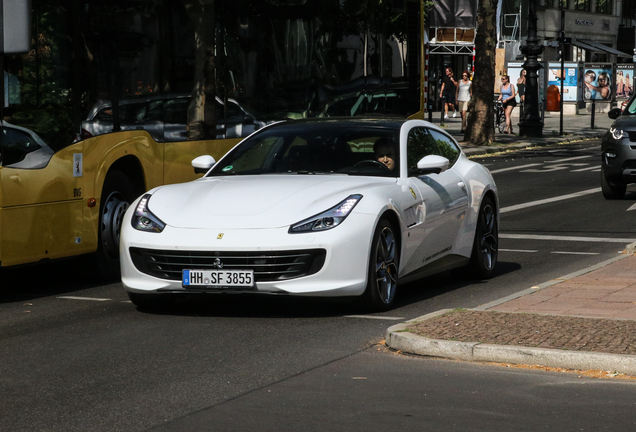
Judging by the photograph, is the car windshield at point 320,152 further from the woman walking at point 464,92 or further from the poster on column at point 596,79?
the poster on column at point 596,79

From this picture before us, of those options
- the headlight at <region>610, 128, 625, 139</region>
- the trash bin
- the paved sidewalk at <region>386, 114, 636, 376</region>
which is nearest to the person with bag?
the trash bin

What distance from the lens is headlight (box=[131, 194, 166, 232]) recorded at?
8086 mm

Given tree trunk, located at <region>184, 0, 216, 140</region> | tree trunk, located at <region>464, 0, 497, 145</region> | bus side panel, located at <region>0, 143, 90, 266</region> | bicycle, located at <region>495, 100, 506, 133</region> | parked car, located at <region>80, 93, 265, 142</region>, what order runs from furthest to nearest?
1. bicycle, located at <region>495, 100, 506, 133</region>
2. tree trunk, located at <region>464, 0, 497, 145</region>
3. tree trunk, located at <region>184, 0, 216, 140</region>
4. parked car, located at <region>80, 93, 265, 142</region>
5. bus side panel, located at <region>0, 143, 90, 266</region>

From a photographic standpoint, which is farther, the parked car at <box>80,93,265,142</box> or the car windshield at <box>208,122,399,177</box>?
the parked car at <box>80,93,265,142</box>

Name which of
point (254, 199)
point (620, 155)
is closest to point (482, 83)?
point (620, 155)

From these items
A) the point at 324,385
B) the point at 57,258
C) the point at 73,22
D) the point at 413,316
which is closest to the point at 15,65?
the point at 73,22

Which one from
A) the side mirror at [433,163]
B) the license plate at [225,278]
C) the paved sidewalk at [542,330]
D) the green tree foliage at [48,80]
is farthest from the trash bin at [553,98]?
the license plate at [225,278]

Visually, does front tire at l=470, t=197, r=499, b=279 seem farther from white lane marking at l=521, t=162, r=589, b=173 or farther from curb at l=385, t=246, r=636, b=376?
white lane marking at l=521, t=162, r=589, b=173

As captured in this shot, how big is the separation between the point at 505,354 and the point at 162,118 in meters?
5.23

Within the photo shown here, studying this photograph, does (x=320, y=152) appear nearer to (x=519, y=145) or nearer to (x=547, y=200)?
(x=547, y=200)

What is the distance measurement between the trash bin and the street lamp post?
1616 cm

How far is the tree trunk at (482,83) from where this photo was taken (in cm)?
3203

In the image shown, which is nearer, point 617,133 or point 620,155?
point 620,155

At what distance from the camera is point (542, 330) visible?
7043 millimetres
